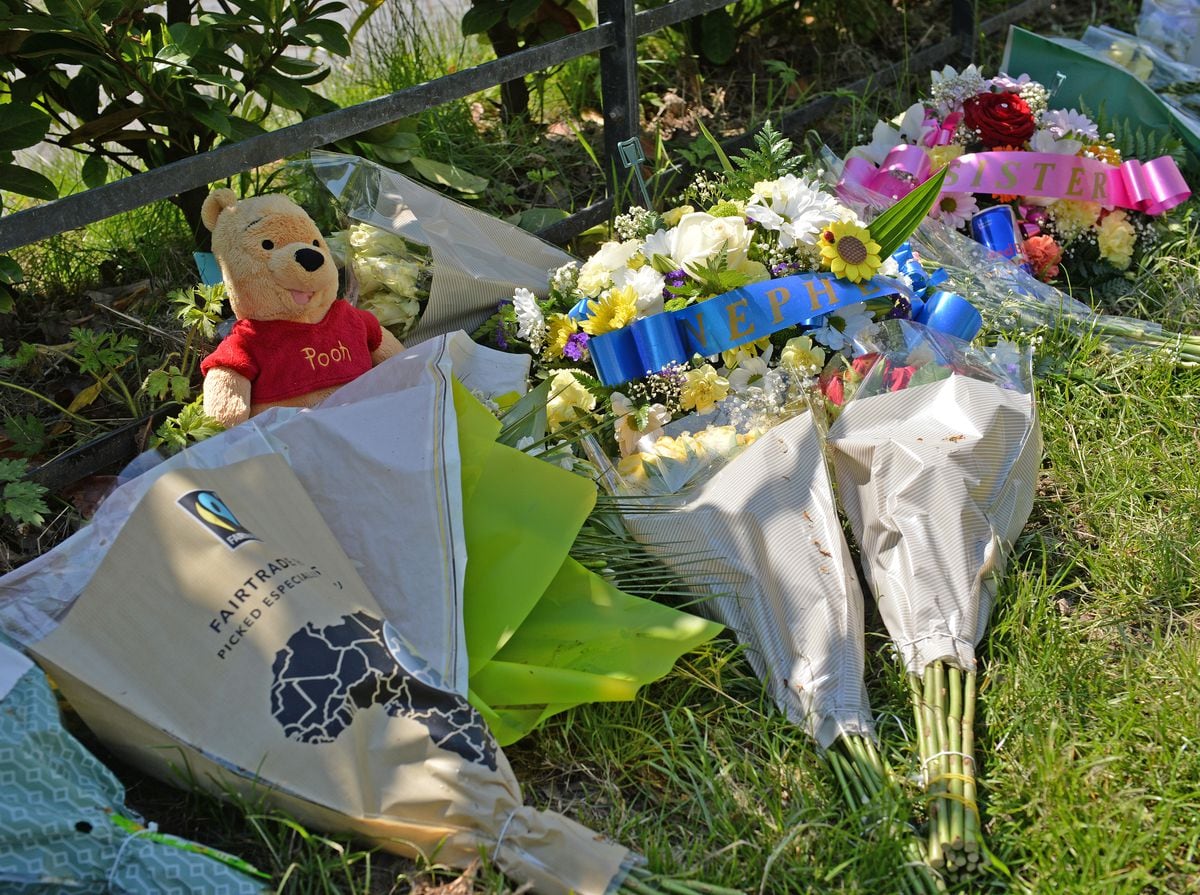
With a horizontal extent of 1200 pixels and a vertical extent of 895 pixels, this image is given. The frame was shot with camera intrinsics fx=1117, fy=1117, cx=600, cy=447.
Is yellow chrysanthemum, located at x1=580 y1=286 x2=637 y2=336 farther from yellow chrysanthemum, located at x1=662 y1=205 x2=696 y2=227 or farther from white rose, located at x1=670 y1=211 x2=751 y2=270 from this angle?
yellow chrysanthemum, located at x1=662 y1=205 x2=696 y2=227

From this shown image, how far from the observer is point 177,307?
8.58ft

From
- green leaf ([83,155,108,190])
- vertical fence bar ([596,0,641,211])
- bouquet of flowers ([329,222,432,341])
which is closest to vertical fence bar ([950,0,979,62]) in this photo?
vertical fence bar ([596,0,641,211])

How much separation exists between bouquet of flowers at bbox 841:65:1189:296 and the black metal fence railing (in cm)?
57

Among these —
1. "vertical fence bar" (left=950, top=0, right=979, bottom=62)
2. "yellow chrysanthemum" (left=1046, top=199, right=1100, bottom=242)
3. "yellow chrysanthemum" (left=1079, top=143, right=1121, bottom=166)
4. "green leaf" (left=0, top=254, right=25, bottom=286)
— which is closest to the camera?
"green leaf" (left=0, top=254, right=25, bottom=286)

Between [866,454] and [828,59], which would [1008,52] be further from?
[866,454]

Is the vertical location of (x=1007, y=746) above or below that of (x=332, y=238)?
below

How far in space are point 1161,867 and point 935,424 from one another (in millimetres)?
823

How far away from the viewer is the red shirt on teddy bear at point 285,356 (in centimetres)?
210

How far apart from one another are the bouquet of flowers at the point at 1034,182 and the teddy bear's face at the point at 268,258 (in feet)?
5.07

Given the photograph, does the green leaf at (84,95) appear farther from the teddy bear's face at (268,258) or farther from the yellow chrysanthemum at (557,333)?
the yellow chrysanthemum at (557,333)

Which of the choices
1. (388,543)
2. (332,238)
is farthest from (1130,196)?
(388,543)

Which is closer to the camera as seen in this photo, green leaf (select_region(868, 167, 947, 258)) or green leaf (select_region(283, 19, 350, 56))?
green leaf (select_region(868, 167, 947, 258))

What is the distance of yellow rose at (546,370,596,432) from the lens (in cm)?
230

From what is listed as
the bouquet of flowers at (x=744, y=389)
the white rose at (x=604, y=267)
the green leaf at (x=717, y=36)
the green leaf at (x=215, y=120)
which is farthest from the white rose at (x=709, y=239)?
the green leaf at (x=717, y=36)
